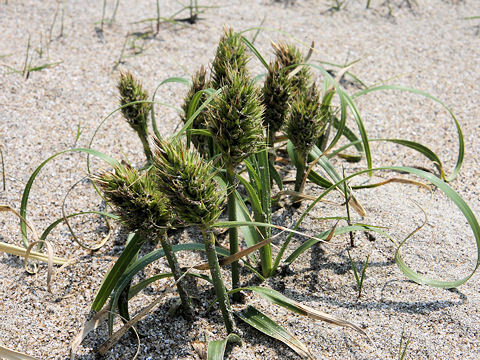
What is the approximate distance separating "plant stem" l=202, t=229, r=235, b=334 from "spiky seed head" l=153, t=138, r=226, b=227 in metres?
0.10

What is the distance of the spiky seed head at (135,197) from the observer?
1.42 meters

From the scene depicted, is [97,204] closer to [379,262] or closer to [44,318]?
[44,318]

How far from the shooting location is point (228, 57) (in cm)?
190

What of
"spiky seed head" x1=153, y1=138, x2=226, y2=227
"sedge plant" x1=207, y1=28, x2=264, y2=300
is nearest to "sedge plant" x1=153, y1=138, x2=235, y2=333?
"spiky seed head" x1=153, y1=138, x2=226, y2=227

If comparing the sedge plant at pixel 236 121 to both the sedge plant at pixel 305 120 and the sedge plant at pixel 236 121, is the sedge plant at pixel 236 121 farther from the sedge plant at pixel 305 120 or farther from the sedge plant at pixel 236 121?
the sedge plant at pixel 305 120

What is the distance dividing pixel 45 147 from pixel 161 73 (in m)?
0.98

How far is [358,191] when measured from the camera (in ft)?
8.21

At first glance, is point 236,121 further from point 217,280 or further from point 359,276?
point 359,276

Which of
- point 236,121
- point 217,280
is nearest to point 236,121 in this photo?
point 236,121

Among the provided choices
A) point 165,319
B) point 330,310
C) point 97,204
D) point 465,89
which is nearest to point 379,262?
point 330,310

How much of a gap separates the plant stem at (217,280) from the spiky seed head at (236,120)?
0.82 feet

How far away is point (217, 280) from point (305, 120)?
0.70 metres

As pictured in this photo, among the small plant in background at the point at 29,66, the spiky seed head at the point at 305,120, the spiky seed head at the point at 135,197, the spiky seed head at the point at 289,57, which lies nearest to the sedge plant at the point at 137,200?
the spiky seed head at the point at 135,197

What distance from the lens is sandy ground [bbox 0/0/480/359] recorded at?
1.82m
